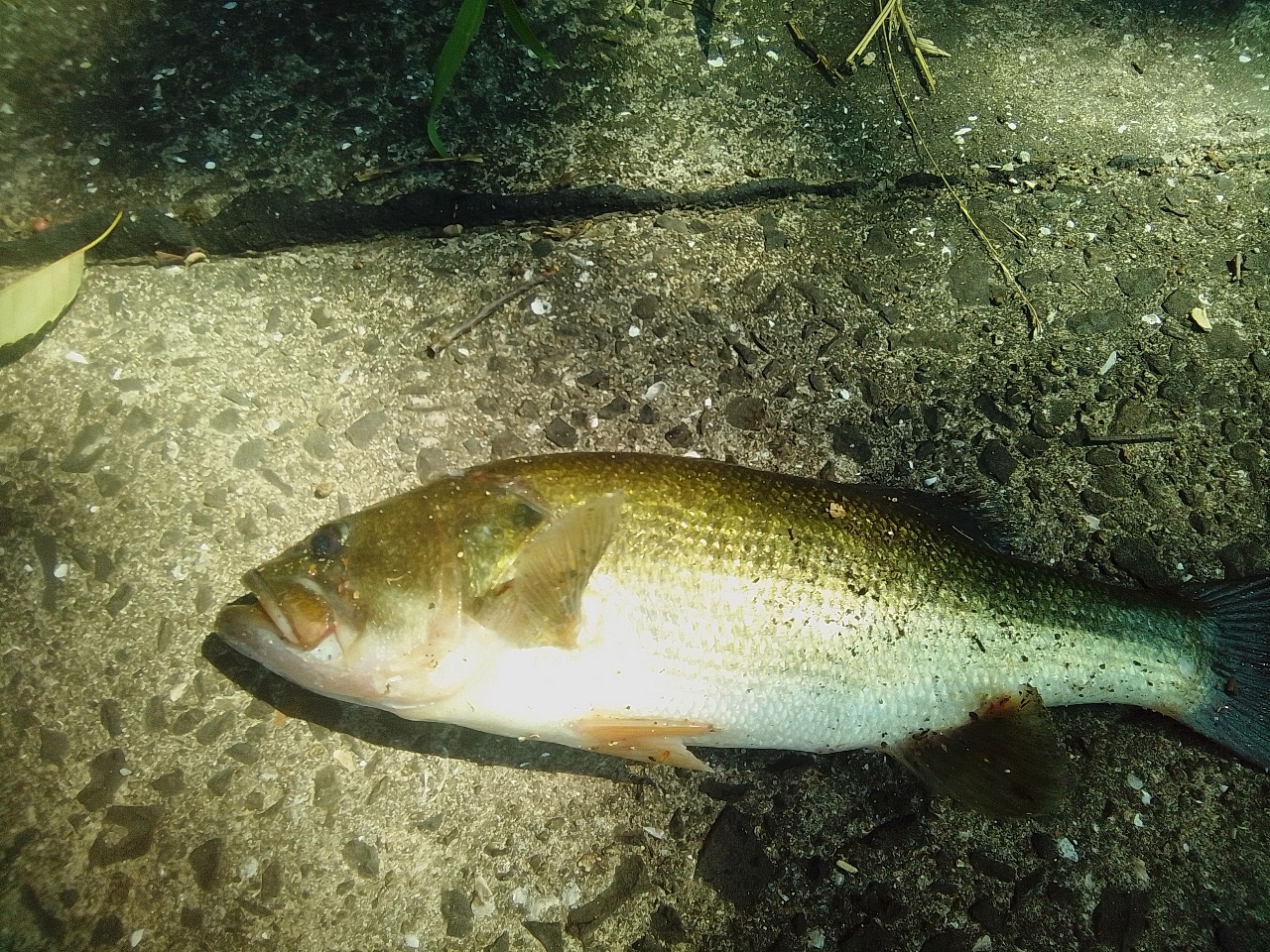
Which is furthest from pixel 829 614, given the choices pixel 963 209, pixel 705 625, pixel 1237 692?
pixel 963 209

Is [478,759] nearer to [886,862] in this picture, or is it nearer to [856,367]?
[886,862]

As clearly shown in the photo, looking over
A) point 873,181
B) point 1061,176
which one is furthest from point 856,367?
point 1061,176

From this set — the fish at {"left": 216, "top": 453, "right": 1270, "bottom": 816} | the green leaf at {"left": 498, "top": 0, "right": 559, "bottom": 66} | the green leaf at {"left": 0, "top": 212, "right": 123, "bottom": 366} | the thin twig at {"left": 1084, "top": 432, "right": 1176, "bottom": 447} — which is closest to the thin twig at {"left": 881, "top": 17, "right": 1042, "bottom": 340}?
the thin twig at {"left": 1084, "top": 432, "right": 1176, "bottom": 447}

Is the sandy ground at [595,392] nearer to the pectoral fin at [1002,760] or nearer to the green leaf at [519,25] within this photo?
the pectoral fin at [1002,760]

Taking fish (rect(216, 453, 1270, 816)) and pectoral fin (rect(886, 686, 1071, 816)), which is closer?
fish (rect(216, 453, 1270, 816))

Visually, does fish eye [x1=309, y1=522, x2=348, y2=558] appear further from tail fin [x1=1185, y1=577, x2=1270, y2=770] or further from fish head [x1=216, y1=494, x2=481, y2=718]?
tail fin [x1=1185, y1=577, x2=1270, y2=770]

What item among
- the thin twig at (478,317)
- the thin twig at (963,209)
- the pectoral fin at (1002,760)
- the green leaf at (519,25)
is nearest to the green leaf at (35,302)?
the thin twig at (478,317)
